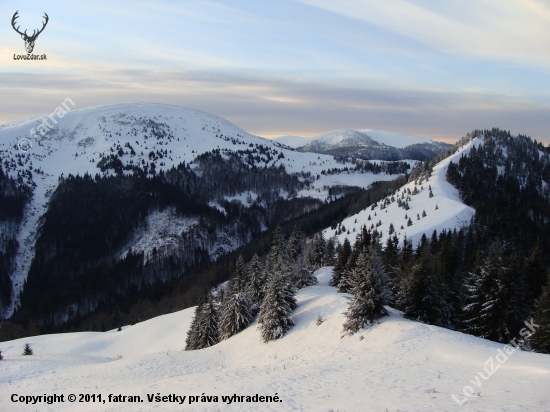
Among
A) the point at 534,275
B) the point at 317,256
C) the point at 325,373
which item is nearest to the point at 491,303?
the point at 534,275

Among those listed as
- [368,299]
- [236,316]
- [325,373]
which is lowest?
[236,316]

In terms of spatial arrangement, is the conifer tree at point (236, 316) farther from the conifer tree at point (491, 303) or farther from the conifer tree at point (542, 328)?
the conifer tree at point (542, 328)

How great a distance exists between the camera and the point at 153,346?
57.7 meters

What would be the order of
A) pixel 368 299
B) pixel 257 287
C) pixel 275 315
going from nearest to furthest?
pixel 368 299
pixel 275 315
pixel 257 287

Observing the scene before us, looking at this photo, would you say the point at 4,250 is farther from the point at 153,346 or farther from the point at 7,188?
the point at 153,346

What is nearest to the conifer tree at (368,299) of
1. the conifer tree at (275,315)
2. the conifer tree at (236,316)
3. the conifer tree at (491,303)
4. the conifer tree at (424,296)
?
the conifer tree at (424,296)

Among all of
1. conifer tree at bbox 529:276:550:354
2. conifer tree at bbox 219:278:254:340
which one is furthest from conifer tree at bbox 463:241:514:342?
conifer tree at bbox 219:278:254:340

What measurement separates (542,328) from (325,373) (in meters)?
18.2

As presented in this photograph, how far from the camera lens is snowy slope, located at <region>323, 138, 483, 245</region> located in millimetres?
99125

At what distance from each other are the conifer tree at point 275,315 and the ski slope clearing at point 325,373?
3.81ft

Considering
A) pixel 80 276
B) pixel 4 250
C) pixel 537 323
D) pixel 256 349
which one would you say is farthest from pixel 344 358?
pixel 4 250

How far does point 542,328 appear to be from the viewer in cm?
2675

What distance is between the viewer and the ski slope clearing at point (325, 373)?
50.2 ft

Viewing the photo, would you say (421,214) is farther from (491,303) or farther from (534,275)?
(491,303)
